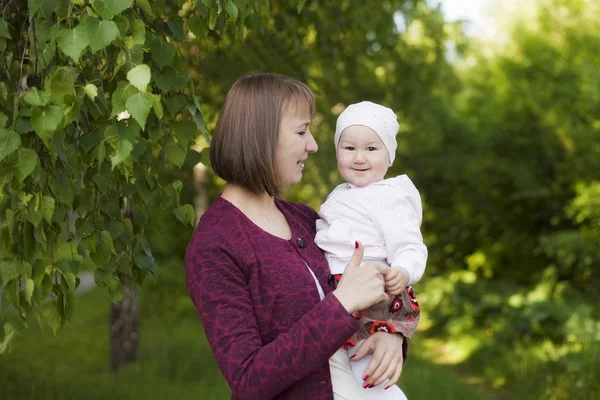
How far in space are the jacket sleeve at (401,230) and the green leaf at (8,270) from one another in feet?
3.26

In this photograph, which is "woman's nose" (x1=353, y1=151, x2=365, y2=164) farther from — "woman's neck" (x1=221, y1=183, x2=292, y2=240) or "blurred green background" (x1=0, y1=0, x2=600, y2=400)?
"blurred green background" (x1=0, y1=0, x2=600, y2=400)

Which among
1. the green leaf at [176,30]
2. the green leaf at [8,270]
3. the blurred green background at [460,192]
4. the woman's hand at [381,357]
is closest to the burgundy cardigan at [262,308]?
the woman's hand at [381,357]

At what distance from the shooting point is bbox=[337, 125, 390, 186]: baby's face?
2.30m

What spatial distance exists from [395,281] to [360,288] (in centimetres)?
18

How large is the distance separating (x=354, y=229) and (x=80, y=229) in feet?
2.67

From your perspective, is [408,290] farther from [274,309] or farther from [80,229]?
[80,229]

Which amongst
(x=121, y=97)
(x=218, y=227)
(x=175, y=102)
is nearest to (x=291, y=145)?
(x=218, y=227)

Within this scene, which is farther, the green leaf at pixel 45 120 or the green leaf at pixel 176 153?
the green leaf at pixel 176 153

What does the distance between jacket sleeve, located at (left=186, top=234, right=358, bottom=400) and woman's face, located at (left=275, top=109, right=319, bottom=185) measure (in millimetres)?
335

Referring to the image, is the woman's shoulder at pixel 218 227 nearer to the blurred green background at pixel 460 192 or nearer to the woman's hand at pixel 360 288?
the woman's hand at pixel 360 288

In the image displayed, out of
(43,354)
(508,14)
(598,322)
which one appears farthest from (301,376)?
(508,14)

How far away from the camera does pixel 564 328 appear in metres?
6.36

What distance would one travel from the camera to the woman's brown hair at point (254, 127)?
202 cm

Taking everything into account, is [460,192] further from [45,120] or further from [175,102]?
[45,120]
